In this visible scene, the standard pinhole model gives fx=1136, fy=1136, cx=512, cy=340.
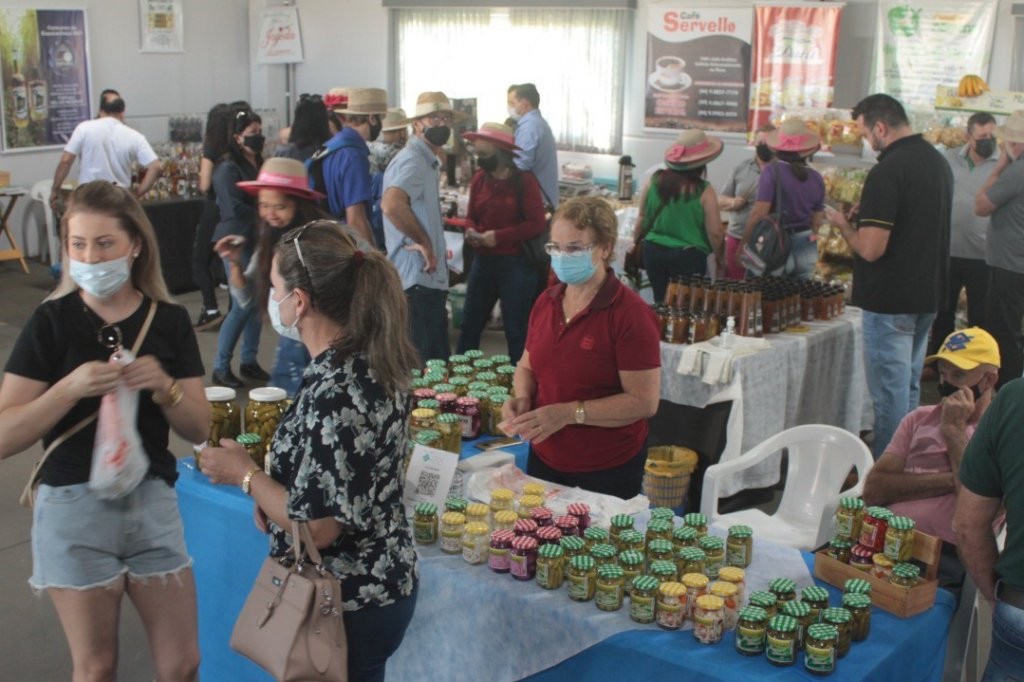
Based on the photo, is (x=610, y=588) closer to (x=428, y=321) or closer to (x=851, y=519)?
(x=851, y=519)

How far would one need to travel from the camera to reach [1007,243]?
6.21m

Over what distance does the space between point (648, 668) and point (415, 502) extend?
34.2 inches

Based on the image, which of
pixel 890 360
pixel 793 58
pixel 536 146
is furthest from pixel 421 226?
pixel 793 58

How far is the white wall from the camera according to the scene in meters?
10.1

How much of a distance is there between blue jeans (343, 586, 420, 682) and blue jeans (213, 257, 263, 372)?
426cm

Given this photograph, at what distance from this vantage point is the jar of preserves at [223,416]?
338 centimetres

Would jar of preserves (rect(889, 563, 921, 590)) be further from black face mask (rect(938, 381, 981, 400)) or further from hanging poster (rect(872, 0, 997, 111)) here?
hanging poster (rect(872, 0, 997, 111))

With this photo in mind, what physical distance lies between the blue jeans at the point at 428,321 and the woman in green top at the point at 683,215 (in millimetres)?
1309

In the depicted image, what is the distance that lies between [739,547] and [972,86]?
588 centimetres

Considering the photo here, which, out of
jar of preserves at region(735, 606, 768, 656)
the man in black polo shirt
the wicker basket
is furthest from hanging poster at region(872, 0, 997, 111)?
jar of preserves at region(735, 606, 768, 656)

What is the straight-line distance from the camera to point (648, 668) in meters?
2.44

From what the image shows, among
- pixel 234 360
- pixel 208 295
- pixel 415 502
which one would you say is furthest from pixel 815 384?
pixel 208 295

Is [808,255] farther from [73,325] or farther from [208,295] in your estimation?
[73,325]

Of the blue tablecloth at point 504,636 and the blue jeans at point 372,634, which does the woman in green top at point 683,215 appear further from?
the blue jeans at point 372,634
